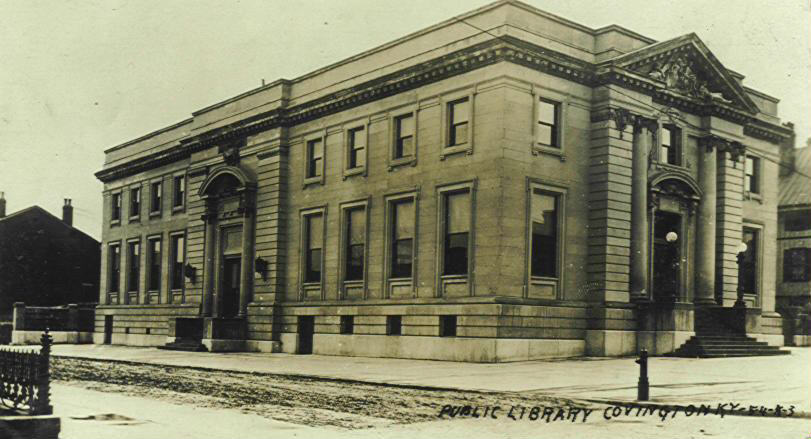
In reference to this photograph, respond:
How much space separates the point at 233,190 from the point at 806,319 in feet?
90.0

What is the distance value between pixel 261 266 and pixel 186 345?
531cm

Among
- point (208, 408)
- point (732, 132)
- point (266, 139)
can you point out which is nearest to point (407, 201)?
point (266, 139)

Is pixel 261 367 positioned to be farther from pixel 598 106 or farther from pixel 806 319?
pixel 806 319

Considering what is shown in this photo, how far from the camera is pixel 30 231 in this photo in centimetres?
6488

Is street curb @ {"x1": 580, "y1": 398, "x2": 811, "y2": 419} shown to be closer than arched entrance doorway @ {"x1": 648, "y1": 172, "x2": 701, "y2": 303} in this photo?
Yes

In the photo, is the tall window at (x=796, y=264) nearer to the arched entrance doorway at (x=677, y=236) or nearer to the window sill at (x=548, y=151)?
the arched entrance doorway at (x=677, y=236)

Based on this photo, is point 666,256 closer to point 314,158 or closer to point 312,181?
point 312,181

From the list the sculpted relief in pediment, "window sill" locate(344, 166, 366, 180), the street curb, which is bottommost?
the street curb

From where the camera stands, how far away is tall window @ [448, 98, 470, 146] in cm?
2964

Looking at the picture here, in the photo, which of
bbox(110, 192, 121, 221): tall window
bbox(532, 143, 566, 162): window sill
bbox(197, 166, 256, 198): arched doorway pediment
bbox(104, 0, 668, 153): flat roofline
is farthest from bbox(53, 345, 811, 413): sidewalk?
bbox(110, 192, 121, 221): tall window

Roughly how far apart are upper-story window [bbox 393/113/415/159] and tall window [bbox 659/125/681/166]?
9.46m

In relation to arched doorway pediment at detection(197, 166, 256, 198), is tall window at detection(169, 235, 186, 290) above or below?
below

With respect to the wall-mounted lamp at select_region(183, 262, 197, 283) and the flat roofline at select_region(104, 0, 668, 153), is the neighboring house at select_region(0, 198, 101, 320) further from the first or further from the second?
the flat roofline at select_region(104, 0, 668, 153)

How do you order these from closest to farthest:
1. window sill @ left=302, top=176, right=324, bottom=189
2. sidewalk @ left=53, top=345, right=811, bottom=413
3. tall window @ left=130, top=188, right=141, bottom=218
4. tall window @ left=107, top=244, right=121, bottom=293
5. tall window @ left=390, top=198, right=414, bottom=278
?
sidewalk @ left=53, top=345, right=811, bottom=413 < tall window @ left=390, top=198, right=414, bottom=278 < window sill @ left=302, top=176, right=324, bottom=189 < tall window @ left=130, top=188, right=141, bottom=218 < tall window @ left=107, top=244, right=121, bottom=293
